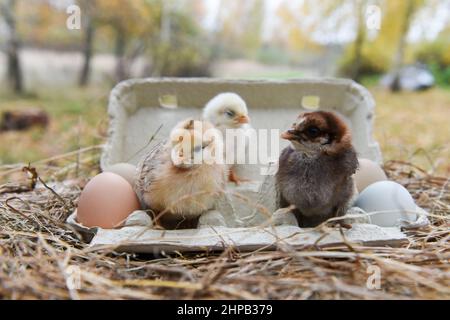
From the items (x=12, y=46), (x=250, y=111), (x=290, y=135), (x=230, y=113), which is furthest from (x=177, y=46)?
(x=290, y=135)

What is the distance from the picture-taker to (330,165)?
5.96 feet

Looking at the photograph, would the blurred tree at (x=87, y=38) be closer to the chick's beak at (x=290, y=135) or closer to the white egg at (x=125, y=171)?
the white egg at (x=125, y=171)

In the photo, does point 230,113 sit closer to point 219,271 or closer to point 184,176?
point 184,176

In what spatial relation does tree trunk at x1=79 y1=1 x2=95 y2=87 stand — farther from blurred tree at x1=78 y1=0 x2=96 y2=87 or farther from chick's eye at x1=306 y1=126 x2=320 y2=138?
chick's eye at x1=306 y1=126 x2=320 y2=138

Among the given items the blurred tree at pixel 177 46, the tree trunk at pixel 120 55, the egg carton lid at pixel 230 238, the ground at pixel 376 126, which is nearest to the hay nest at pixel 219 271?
the egg carton lid at pixel 230 238

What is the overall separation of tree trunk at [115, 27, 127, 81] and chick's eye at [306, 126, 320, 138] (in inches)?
206

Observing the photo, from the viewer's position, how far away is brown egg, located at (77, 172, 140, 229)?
1932 mm

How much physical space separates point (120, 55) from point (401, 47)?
3556 millimetres

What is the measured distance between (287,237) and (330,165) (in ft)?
1.00

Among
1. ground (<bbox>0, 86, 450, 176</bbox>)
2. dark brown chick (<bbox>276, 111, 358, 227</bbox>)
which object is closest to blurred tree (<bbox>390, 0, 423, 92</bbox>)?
ground (<bbox>0, 86, 450, 176</bbox>)

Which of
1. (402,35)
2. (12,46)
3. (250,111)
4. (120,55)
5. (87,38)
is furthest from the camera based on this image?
(120,55)

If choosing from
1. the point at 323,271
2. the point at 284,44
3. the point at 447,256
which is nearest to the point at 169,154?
the point at 323,271

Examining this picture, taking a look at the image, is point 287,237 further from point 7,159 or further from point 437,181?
point 7,159

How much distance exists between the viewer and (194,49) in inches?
278
